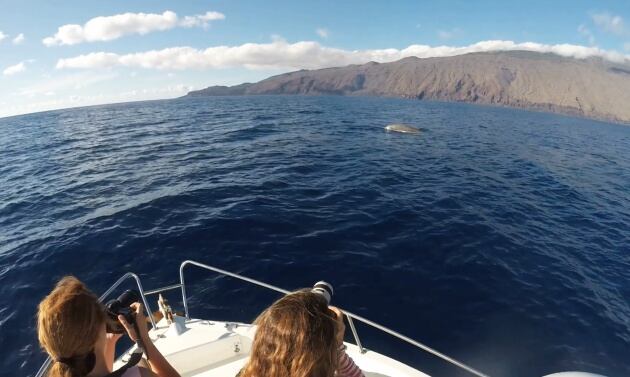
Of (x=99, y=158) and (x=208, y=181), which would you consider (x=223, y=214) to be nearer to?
(x=208, y=181)

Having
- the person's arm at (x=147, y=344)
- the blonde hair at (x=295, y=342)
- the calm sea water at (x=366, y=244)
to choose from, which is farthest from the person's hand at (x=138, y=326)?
the calm sea water at (x=366, y=244)

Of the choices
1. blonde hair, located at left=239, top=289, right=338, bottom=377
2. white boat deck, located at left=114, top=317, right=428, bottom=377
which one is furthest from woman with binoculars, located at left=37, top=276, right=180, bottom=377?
white boat deck, located at left=114, top=317, right=428, bottom=377

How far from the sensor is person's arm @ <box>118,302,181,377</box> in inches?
124

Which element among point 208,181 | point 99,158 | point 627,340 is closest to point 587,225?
point 627,340

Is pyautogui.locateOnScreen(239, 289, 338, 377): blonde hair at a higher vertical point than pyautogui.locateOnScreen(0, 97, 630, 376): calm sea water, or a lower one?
higher

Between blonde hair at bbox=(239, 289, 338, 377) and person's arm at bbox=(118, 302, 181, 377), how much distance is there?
5.22 feet

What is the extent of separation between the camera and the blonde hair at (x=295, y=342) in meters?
2.06

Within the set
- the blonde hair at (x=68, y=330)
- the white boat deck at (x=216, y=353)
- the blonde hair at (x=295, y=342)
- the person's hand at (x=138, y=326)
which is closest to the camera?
the blonde hair at (x=295, y=342)

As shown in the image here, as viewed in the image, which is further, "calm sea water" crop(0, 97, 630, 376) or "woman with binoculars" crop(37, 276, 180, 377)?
"calm sea water" crop(0, 97, 630, 376)

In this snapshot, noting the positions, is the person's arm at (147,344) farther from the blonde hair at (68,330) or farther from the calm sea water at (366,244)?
the calm sea water at (366,244)

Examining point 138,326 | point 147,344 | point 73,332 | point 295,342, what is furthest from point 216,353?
point 295,342

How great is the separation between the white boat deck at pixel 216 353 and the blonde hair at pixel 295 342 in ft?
11.8

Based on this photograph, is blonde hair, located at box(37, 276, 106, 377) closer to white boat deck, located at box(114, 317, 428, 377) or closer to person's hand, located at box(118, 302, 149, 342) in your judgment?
person's hand, located at box(118, 302, 149, 342)

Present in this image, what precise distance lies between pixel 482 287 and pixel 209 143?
28047 millimetres
